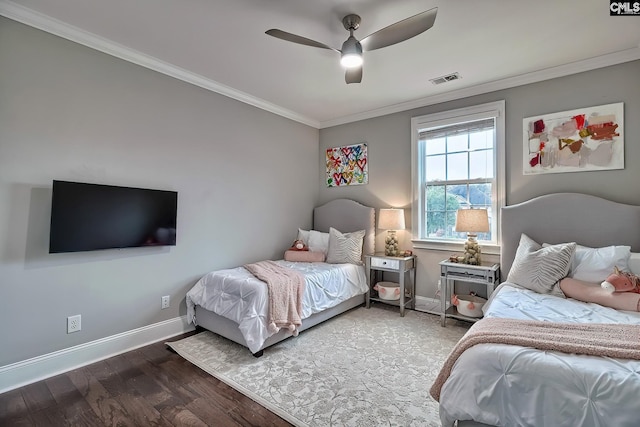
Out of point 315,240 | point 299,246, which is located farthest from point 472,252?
point 299,246

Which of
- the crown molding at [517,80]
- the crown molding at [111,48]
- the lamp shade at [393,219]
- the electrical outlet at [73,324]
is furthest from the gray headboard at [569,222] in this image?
the electrical outlet at [73,324]

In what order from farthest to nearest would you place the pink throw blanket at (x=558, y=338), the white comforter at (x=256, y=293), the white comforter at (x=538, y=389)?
the white comforter at (x=256, y=293)
the pink throw blanket at (x=558, y=338)
the white comforter at (x=538, y=389)

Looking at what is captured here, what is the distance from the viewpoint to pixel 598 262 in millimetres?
2418

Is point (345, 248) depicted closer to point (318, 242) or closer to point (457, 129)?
point (318, 242)

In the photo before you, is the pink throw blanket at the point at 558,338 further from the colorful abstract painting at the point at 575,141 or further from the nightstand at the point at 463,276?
the colorful abstract painting at the point at 575,141

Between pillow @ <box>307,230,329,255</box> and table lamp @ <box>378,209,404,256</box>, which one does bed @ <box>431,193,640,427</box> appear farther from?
pillow @ <box>307,230,329,255</box>

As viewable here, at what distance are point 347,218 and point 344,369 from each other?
93.0 inches

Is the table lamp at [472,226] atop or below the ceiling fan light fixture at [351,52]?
below

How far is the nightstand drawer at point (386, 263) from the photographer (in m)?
3.76

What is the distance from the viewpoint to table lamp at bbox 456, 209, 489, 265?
3.18 m

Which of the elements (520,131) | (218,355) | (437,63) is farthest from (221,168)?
(520,131)

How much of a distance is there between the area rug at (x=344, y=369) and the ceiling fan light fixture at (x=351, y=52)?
2474mm

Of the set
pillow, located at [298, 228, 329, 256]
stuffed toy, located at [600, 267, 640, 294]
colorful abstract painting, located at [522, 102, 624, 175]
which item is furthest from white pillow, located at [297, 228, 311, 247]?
stuffed toy, located at [600, 267, 640, 294]

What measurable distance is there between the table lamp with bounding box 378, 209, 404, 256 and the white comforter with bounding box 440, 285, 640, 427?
241cm
